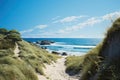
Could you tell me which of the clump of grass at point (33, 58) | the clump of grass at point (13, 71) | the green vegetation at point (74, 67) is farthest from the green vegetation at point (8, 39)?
the green vegetation at point (74, 67)

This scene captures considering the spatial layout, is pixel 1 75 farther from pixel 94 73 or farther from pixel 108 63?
pixel 108 63

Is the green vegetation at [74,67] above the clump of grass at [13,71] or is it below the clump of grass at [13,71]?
→ below

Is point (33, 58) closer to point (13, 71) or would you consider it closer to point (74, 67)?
point (74, 67)

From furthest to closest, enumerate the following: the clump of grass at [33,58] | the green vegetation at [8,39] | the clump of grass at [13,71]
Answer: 1. the green vegetation at [8,39]
2. the clump of grass at [33,58]
3. the clump of grass at [13,71]

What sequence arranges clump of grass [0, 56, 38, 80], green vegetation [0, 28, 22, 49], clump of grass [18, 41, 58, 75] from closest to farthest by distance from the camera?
clump of grass [0, 56, 38, 80] < clump of grass [18, 41, 58, 75] < green vegetation [0, 28, 22, 49]

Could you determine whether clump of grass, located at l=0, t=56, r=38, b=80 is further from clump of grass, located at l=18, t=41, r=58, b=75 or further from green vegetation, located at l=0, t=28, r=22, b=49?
green vegetation, located at l=0, t=28, r=22, b=49

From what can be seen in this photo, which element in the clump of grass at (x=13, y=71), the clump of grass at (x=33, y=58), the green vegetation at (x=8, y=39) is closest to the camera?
the clump of grass at (x=13, y=71)

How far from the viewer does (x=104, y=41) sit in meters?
10.7

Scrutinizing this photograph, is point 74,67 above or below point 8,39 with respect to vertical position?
below

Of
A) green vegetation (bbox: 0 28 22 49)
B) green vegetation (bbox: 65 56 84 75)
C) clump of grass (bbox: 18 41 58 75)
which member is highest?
green vegetation (bbox: 0 28 22 49)

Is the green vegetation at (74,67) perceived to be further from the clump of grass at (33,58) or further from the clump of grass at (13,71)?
the clump of grass at (13,71)

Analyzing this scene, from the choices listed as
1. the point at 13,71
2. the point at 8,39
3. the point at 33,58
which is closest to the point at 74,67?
the point at 33,58

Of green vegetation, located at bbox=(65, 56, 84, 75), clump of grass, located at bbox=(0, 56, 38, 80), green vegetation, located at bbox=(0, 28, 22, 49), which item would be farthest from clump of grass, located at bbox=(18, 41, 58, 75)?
clump of grass, located at bbox=(0, 56, 38, 80)

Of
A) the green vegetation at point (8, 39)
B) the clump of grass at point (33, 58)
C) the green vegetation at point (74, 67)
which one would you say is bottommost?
the green vegetation at point (74, 67)
